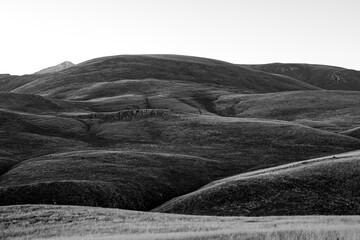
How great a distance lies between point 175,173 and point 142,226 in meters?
35.8

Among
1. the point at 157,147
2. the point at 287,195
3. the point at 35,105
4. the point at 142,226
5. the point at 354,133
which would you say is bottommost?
the point at 287,195

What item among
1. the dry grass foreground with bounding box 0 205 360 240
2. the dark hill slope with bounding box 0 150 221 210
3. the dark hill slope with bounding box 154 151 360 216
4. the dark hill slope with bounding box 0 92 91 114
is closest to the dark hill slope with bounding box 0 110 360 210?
the dark hill slope with bounding box 0 150 221 210

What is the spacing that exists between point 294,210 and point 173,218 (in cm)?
1551

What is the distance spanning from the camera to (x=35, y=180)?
56312mm

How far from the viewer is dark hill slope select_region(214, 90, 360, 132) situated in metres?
116

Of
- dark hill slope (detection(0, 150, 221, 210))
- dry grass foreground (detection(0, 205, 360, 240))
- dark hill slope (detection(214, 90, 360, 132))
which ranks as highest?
dark hill slope (detection(214, 90, 360, 132))

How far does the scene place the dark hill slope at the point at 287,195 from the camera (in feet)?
145

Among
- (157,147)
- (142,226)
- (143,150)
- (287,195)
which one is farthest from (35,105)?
(142,226)

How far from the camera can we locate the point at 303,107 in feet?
449

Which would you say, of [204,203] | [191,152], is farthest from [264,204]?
[191,152]

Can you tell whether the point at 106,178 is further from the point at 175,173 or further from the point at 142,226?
the point at 142,226

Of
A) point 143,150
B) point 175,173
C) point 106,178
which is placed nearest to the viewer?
point 106,178

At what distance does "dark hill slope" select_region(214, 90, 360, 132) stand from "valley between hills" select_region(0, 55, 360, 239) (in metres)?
0.75

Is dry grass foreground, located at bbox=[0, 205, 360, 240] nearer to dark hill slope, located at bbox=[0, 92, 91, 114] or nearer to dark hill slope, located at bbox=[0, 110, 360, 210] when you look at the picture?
dark hill slope, located at bbox=[0, 110, 360, 210]
